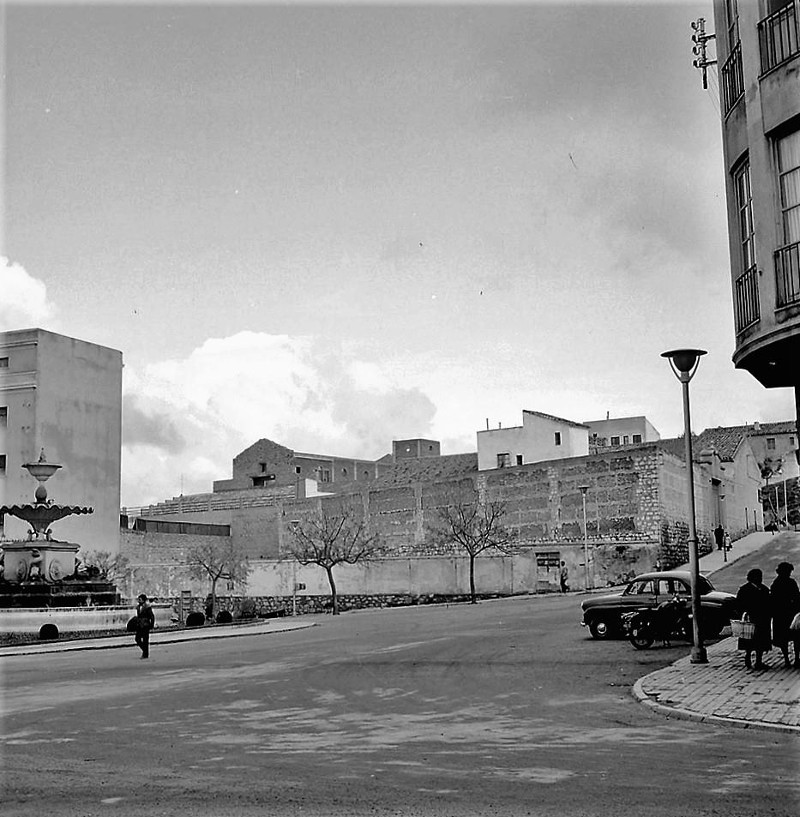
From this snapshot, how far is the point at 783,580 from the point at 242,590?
162 ft

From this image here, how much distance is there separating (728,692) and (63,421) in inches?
1805

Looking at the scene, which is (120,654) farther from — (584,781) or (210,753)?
(584,781)

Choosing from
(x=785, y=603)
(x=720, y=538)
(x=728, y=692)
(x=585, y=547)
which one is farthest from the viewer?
(x=720, y=538)

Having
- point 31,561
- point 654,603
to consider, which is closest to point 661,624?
point 654,603

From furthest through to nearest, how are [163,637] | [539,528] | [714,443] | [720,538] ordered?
[714,443] < [539,528] < [720,538] < [163,637]

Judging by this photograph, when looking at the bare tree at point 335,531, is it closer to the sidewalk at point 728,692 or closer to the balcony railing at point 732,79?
the sidewalk at point 728,692

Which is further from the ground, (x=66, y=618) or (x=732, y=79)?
(x=732, y=79)

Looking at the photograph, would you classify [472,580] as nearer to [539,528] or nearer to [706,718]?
[539,528]

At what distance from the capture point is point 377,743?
11.1m

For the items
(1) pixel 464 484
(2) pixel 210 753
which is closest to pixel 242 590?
(1) pixel 464 484

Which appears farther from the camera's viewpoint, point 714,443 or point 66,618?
point 714,443

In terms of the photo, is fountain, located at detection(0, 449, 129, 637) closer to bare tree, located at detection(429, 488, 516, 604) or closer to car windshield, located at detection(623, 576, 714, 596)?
car windshield, located at detection(623, 576, 714, 596)

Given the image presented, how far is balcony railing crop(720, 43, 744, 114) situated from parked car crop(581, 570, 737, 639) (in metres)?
10.6

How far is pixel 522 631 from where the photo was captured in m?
27.5
